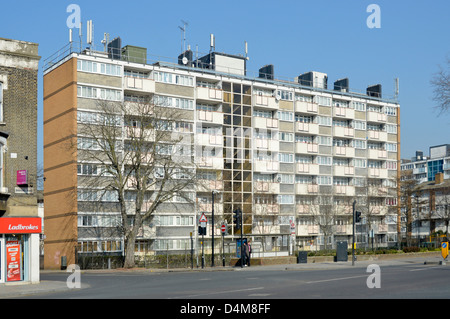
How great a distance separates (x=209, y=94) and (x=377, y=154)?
30578 millimetres

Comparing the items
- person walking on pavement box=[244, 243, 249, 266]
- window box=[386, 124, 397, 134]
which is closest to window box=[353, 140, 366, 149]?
window box=[386, 124, 397, 134]

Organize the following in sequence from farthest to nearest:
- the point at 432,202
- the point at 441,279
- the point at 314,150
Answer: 1. the point at 432,202
2. the point at 314,150
3. the point at 441,279

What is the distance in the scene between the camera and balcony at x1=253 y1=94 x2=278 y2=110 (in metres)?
77.1

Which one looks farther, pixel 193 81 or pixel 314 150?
pixel 314 150

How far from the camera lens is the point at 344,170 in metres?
85.9

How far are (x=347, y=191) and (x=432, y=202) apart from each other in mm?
33503

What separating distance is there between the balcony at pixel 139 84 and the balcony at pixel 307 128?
2303 centimetres

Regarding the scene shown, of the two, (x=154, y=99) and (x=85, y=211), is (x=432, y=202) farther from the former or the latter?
(x=85, y=211)

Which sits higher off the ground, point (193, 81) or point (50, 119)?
point (193, 81)

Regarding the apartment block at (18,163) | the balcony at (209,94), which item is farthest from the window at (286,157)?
the apartment block at (18,163)

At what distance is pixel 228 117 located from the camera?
7544 cm

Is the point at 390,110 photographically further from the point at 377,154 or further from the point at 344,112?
the point at 344,112

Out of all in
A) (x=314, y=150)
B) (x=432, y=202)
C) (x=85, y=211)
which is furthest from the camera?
(x=432, y=202)
